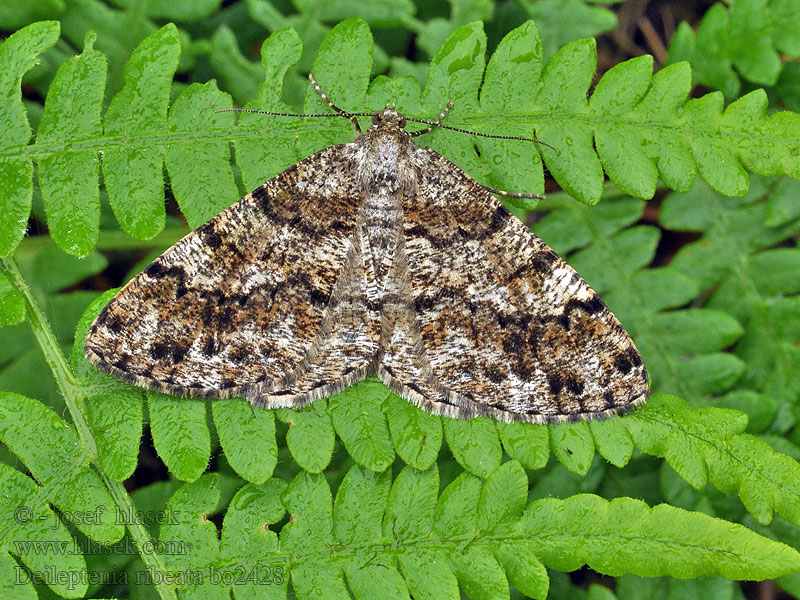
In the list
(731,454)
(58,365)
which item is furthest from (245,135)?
(731,454)

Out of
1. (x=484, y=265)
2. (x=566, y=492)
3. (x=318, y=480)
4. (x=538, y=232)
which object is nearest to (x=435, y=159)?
(x=484, y=265)

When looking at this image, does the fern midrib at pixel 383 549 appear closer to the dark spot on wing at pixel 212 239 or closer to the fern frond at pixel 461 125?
the dark spot on wing at pixel 212 239

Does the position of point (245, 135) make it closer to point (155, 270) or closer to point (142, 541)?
point (155, 270)

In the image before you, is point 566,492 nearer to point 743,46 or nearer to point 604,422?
point 604,422

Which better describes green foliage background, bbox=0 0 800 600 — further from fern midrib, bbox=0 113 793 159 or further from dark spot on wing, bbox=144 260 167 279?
dark spot on wing, bbox=144 260 167 279

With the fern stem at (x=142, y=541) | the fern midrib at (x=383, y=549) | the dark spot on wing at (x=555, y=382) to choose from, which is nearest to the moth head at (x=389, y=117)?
the dark spot on wing at (x=555, y=382)

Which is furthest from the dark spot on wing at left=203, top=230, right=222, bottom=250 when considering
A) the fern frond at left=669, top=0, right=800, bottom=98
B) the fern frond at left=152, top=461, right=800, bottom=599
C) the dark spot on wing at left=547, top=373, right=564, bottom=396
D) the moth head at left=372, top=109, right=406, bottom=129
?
the fern frond at left=669, top=0, right=800, bottom=98
